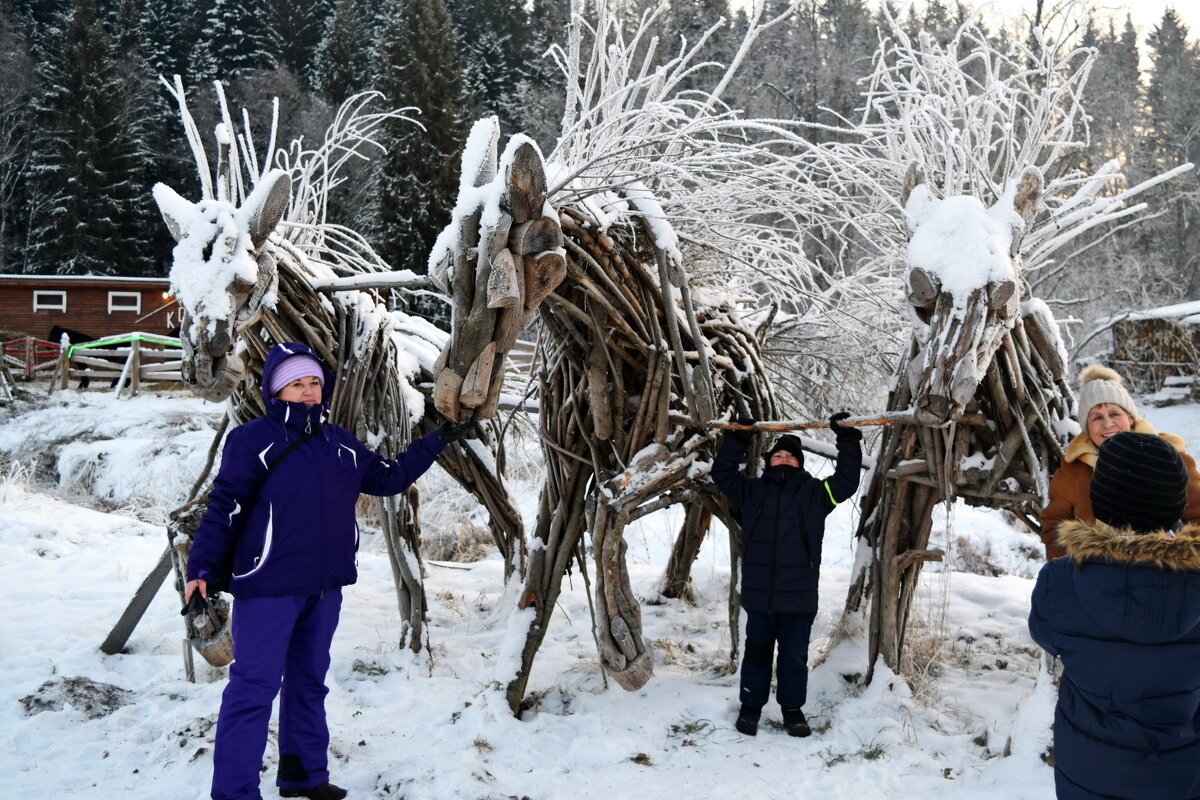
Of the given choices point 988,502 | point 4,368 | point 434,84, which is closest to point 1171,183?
point 434,84

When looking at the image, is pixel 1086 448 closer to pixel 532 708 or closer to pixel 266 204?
pixel 532 708

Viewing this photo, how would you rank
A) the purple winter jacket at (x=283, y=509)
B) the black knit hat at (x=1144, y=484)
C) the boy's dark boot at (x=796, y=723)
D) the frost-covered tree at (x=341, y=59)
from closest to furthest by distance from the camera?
the black knit hat at (x=1144, y=484), the purple winter jacket at (x=283, y=509), the boy's dark boot at (x=796, y=723), the frost-covered tree at (x=341, y=59)

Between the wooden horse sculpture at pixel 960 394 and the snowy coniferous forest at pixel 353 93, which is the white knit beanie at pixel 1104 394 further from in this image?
the snowy coniferous forest at pixel 353 93

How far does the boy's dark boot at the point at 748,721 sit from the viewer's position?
3408 mm

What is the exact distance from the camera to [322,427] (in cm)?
298

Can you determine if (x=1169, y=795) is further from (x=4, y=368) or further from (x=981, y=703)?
(x=4, y=368)

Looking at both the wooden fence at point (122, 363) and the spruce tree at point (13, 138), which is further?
the spruce tree at point (13, 138)

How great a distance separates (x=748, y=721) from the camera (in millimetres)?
3430

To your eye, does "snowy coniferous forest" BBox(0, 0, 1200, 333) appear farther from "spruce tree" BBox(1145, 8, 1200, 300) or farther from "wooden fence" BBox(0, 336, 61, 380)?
"wooden fence" BBox(0, 336, 61, 380)

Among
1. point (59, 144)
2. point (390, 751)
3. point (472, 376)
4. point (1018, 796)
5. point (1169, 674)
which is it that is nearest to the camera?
point (1169, 674)

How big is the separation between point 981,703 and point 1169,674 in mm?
2018

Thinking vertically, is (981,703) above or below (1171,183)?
below

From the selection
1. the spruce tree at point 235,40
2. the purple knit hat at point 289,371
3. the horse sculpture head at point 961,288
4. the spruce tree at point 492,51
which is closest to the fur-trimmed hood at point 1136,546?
the horse sculpture head at point 961,288

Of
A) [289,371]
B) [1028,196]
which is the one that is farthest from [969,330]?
[289,371]
